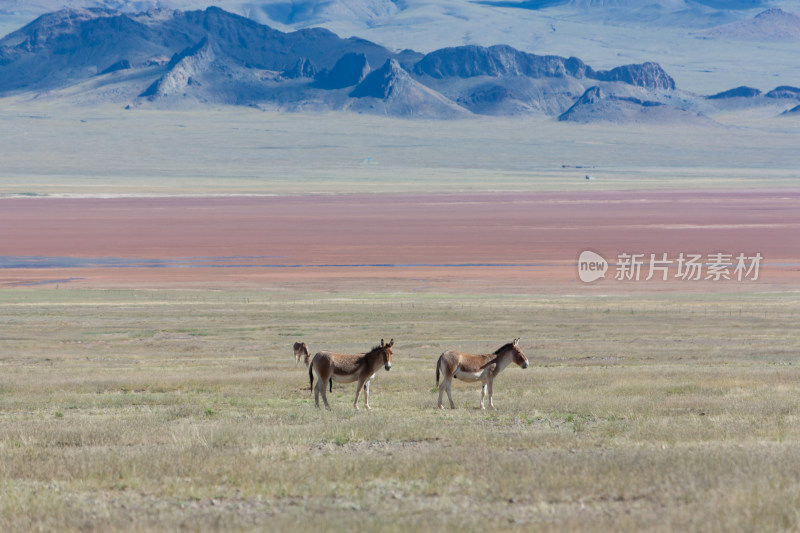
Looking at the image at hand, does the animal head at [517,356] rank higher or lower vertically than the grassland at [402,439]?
higher

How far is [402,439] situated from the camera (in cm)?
1369

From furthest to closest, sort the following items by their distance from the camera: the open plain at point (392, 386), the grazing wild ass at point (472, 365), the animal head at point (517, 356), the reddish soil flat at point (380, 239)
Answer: the reddish soil flat at point (380, 239), the animal head at point (517, 356), the grazing wild ass at point (472, 365), the open plain at point (392, 386)

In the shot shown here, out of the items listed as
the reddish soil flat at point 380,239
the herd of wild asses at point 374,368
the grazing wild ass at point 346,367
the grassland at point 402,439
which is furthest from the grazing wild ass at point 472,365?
the reddish soil flat at point 380,239

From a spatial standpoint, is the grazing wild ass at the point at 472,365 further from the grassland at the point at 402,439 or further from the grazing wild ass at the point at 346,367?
the grazing wild ass at the point at 346,367

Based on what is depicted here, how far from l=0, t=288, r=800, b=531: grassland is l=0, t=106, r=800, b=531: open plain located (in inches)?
2.1

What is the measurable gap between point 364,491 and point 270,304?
33.7 metres

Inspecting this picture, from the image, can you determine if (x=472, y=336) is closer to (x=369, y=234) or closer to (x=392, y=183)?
(x=369, y=234)

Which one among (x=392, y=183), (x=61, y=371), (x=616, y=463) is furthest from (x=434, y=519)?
(x=392, y=183)

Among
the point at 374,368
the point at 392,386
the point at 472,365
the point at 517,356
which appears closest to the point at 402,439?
the point at 374,368

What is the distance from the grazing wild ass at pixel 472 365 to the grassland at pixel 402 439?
52cm

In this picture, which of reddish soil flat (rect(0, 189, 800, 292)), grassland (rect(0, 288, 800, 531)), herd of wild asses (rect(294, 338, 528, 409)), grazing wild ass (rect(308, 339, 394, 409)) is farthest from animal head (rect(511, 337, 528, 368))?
reddish soil flat (rect(0, 189, 800, 292))

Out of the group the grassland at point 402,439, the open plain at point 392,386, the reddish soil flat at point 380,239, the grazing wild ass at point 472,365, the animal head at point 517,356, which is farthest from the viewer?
the reddish soil flat at point 380,239

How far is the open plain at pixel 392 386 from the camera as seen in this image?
991cm

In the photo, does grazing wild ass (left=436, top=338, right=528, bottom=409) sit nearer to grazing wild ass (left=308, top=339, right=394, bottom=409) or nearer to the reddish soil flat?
grazing wild ass (left=308, top=339, right=394, bottom=409)
